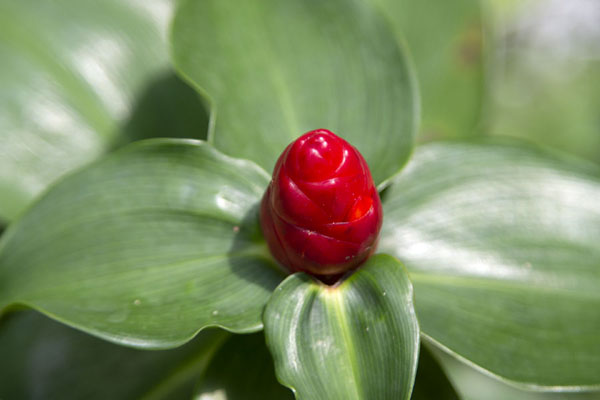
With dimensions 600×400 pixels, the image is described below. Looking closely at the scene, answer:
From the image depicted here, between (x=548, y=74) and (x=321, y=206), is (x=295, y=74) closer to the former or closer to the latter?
(x=321, y=206)

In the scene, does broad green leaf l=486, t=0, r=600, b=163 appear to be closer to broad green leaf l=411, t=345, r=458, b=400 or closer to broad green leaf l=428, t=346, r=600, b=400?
broad green leaf l=428, t=346, r=600, b=400

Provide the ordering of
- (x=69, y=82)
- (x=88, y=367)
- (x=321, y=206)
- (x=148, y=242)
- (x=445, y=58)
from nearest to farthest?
(x=321, y=206) < (x=148, y=242) < (x=88, y=367) < (x=69, y=82) < (x=445, y=58)

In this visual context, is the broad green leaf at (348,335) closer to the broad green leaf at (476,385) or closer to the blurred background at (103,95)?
the blurred background at (103,95)

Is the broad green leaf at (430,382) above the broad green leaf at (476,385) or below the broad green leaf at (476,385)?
above

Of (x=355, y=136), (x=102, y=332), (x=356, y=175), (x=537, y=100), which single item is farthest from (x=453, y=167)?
(x=537, y=100)

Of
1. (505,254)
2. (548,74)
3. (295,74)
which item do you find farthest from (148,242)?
(548,74)

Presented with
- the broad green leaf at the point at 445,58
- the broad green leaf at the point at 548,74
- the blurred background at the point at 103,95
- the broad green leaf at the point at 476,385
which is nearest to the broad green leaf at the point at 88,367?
the blurred background at the point at 103,95
